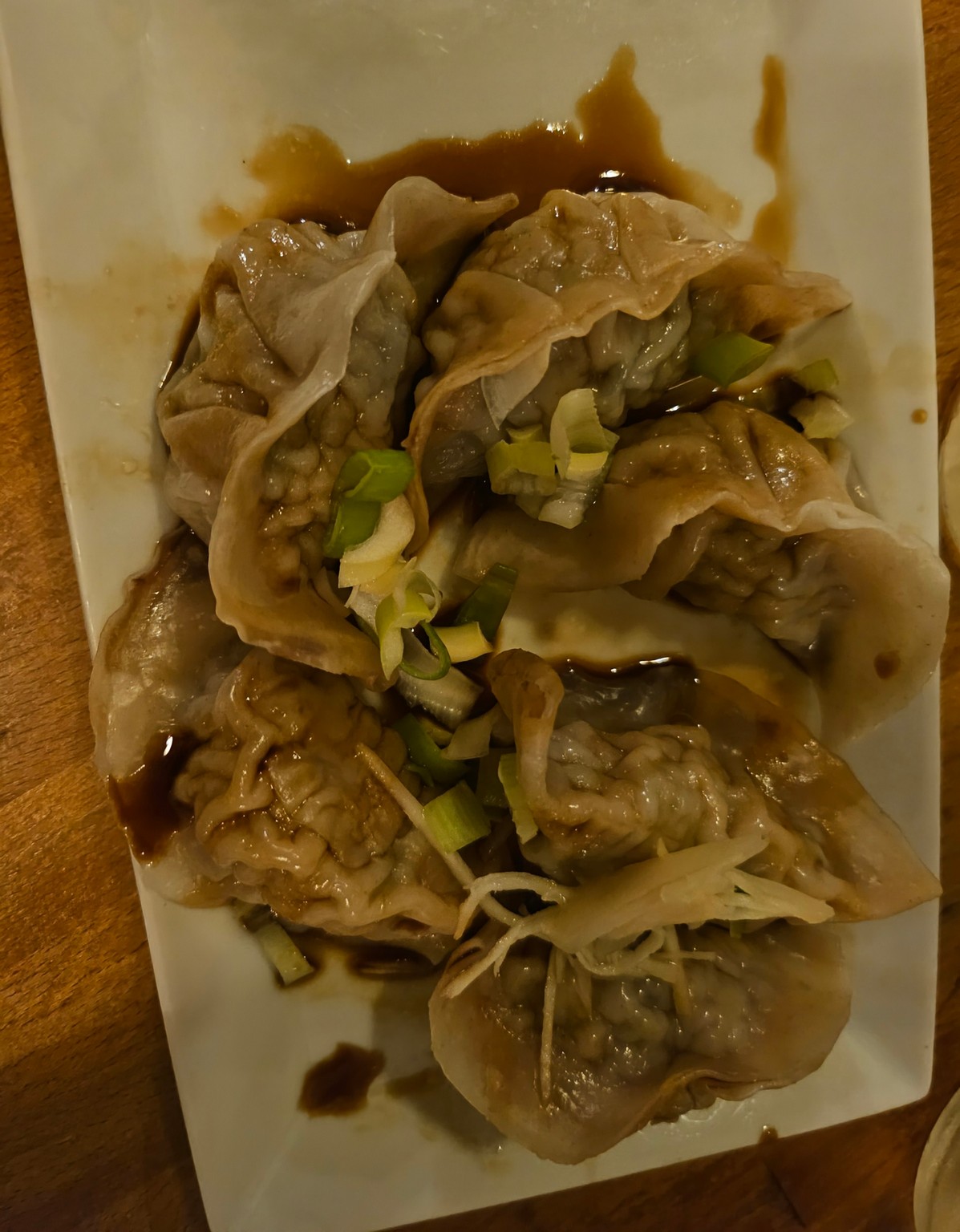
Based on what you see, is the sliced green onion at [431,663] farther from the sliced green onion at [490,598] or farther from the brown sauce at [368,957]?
the brown sauce at [368,957]

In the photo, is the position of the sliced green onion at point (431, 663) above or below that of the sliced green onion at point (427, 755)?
above

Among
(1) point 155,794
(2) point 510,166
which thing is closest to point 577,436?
(2) point 510,166

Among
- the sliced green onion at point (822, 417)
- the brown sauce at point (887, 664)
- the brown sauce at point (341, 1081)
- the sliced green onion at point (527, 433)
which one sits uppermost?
the sliced green onion at point (527, 433)

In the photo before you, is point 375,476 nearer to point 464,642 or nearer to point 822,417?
point 464,642

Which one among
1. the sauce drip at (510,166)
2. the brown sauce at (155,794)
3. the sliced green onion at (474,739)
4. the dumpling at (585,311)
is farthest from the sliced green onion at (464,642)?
the sauce drip at (510,166)

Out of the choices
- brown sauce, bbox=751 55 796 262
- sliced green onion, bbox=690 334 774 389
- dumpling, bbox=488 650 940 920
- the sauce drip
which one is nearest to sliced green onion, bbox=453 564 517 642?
dumpling, bbox=488 650 940 920

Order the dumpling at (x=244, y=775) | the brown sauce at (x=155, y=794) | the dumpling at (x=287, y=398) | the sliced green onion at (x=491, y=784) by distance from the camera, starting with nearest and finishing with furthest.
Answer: the dumpling at (x=287, y=398) < the dumpling at (x=244, y=775) < the brown sauce at (x=155, y=794) < the sliced green onion at (x=491, y=784)

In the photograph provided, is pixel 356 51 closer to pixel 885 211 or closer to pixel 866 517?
pixel 885 211

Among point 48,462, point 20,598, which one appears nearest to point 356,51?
point 48,462
